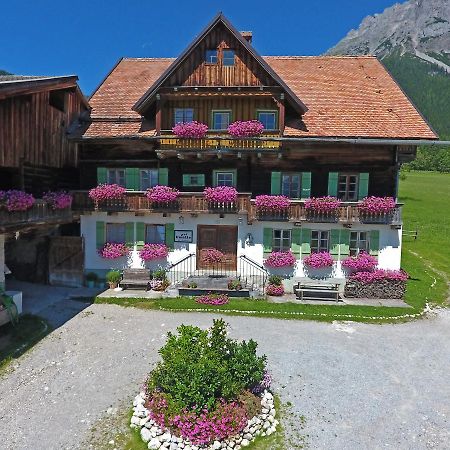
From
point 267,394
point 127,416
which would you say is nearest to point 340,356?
point 267,394

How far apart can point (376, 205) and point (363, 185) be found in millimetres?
1579

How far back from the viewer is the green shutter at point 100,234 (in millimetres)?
20006

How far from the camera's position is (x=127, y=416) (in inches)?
353

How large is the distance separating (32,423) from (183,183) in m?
13.6

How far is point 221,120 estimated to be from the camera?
65.4 ft

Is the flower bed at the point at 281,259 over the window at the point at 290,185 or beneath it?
beneath

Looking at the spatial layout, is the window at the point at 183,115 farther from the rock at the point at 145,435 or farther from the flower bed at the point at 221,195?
the rock at the point at 145,435

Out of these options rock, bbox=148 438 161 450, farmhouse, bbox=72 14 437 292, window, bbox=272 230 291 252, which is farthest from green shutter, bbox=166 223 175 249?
rock, bbox=148 438 161 450

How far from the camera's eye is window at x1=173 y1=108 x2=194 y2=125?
19984 millimetres

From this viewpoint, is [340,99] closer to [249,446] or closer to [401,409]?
[401,409]

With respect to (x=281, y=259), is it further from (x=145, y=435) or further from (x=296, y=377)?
(x=145, y=435)

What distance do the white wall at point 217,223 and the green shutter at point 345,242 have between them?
38cm

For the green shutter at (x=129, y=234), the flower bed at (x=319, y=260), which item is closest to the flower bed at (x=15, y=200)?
the green shutter at (x=129, y=234)

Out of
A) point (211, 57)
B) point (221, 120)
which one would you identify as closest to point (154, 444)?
point (221, 120)
